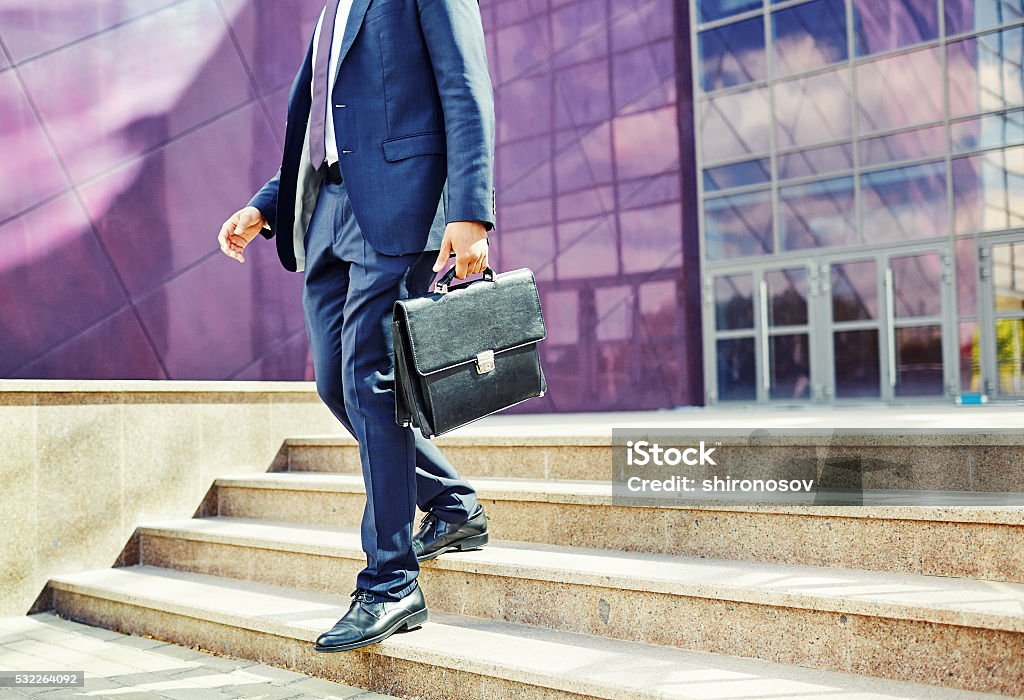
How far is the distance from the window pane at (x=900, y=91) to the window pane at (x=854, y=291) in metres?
1.93

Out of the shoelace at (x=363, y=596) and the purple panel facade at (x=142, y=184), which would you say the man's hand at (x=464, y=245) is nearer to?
the shoelace at (x=363, y=596)

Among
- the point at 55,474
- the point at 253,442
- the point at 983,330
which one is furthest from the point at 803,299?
the point at 55,474

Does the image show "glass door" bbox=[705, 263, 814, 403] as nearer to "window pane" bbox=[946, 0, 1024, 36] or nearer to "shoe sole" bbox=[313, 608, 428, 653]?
"window pane" bbox=[946, 0, 1024, 36]

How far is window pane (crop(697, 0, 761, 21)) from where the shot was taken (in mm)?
12938

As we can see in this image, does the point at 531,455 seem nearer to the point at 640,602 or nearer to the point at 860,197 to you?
the point at 640,602

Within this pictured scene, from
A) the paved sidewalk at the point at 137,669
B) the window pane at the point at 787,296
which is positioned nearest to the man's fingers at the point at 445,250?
the paved sidewalk at the point at 137,669

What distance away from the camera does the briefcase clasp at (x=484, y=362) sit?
6.98 ft

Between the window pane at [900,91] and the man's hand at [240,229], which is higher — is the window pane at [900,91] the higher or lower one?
the higher one

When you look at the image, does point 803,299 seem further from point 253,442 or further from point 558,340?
point 253,442

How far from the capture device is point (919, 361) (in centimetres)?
1138

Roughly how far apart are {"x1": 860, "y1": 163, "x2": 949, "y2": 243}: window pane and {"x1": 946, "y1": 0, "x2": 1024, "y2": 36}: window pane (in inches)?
73.5

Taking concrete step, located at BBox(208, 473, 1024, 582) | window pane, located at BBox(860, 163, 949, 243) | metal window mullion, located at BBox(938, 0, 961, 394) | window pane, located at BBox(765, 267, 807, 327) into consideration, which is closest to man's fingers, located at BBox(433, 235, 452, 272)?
concrete step, located at BBox(208, 473, 1024, 582)

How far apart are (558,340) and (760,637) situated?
1070cm

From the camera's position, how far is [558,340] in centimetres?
1271
